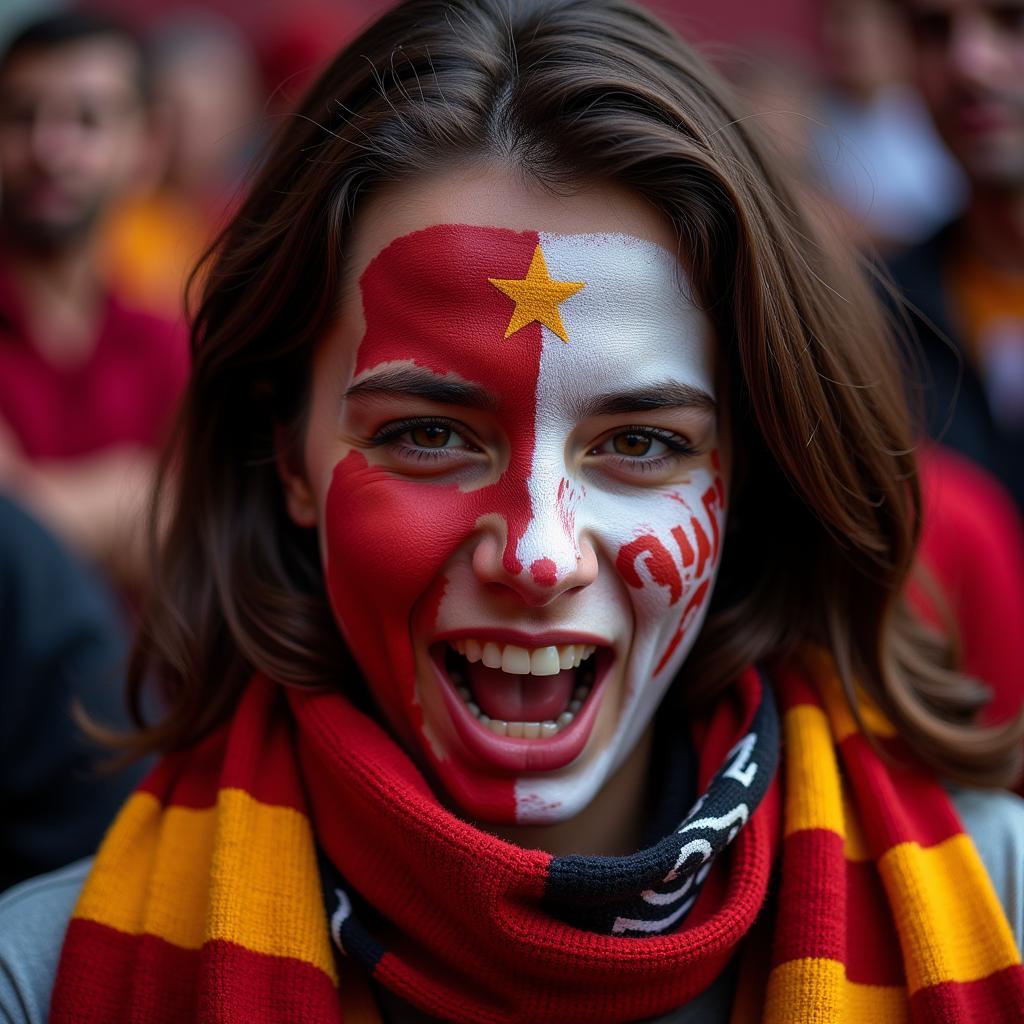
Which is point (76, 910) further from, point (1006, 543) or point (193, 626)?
point (1006, 543)

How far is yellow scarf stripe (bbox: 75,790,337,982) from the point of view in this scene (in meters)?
1.82

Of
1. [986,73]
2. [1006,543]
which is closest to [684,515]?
[1006,543]

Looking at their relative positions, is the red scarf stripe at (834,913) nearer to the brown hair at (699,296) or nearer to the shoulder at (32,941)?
the brown hair at (699,296)

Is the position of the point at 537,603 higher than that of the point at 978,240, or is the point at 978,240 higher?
the point at 978,240

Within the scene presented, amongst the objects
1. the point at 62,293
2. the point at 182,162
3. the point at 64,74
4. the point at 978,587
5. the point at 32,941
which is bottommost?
the point at 32,941

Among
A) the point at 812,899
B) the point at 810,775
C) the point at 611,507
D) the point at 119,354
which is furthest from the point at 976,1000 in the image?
the point at 119,354

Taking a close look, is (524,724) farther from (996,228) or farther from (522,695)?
(996,228)

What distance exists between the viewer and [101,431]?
414 centimetres

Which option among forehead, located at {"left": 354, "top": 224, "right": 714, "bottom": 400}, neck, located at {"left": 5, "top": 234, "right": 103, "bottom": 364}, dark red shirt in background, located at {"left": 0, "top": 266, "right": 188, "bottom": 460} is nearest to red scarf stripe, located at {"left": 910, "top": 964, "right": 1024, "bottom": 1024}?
forehead, located at {"left": 354, "top": 224, "right": 714, "bottom": 400}

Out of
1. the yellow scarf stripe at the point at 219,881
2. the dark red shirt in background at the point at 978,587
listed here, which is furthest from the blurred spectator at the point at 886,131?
the yellow scarf stripe at the point at 219,881

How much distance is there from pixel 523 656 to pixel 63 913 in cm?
77

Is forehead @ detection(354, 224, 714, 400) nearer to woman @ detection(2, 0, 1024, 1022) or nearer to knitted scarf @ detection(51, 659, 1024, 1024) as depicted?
woman @ detection(2, 0, 1024, 1022)

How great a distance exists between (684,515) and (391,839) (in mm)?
581

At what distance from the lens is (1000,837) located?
201cm
